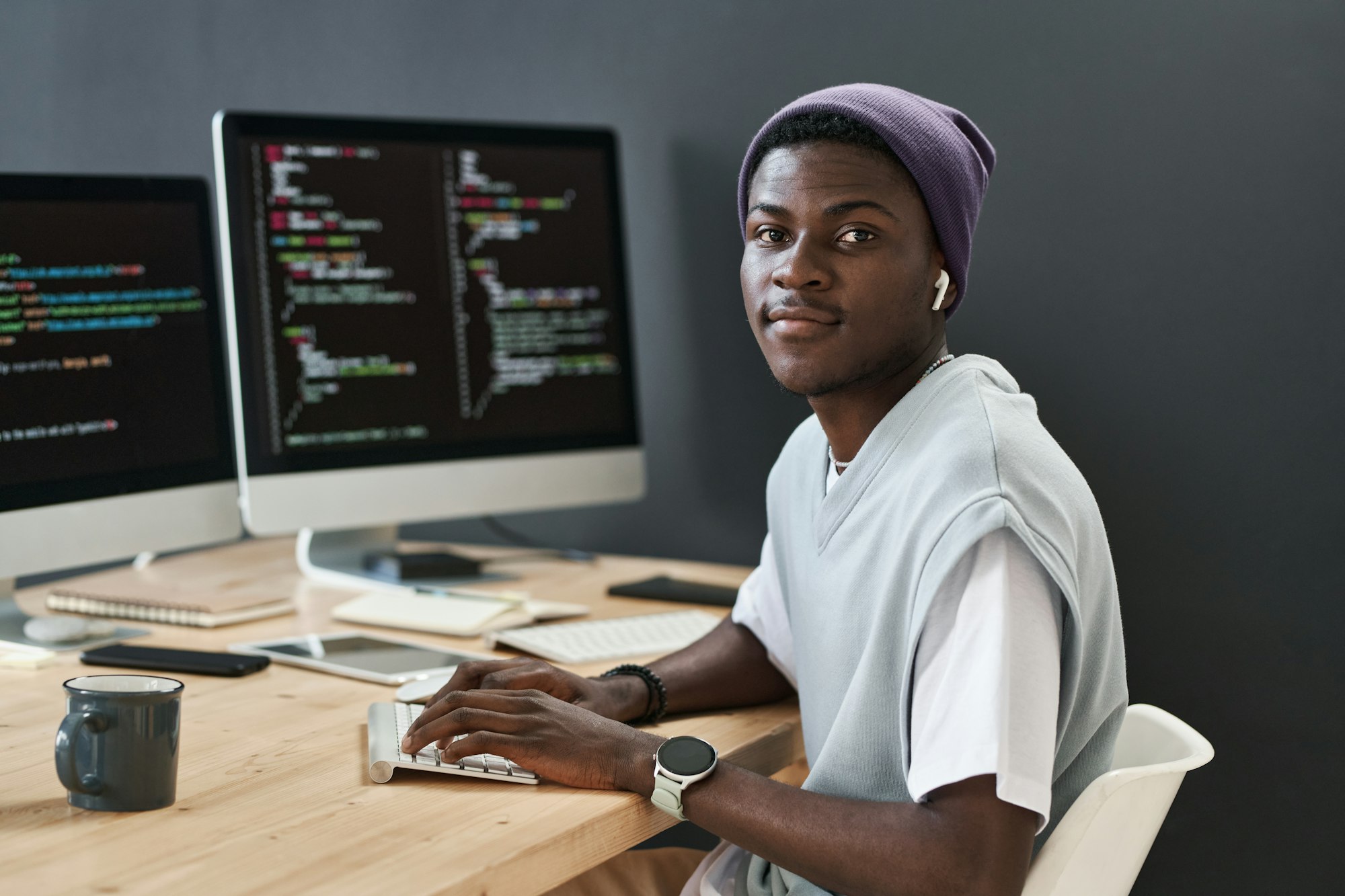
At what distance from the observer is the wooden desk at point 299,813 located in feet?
2.71

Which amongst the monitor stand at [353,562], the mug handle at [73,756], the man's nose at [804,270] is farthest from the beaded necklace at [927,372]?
the monitor stand at [353,562]

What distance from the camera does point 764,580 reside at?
1324mm

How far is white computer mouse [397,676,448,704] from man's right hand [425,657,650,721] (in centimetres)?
5

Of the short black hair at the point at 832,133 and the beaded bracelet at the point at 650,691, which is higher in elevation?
the short black hair at the point at 832,133

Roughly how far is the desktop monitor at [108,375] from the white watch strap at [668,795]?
0.84 meters

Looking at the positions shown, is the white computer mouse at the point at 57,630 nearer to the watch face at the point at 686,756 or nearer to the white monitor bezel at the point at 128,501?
the white monitor bezel at the point at 128,501

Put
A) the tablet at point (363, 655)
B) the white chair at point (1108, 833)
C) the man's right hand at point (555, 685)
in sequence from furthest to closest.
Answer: the tablet at point (363, 655), the man's right hand at point (555, 685), the white chair at point (1108, 833)

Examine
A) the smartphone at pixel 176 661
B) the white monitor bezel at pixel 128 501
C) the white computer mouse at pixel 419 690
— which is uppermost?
the white monitor bezel at pixel 128 501

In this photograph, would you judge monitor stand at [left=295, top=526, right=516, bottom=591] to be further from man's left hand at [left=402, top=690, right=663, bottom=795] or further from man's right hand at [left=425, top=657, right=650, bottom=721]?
man's left hand at [left=402, top=690, right=663, bottom=795]

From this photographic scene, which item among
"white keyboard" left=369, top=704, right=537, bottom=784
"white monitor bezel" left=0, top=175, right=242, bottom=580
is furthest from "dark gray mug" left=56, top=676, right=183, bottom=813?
"white monitor bezel" left=0, top=175, right=242, bottom=580

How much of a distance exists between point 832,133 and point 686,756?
553mm

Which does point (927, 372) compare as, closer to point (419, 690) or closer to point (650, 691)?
point (650, 691)

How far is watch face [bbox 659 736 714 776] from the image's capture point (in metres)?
0.97

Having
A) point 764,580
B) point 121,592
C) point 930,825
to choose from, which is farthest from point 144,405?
point 930,825
